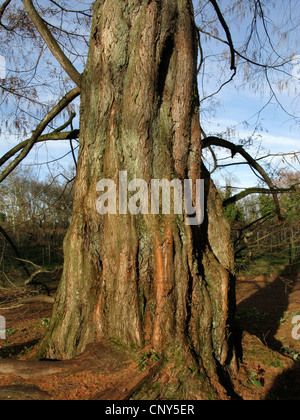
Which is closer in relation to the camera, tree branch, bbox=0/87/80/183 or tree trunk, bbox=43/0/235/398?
tree trunk, bbox=43/0/235/398

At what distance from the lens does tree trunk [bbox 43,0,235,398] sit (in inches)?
103

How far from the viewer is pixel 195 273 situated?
2709mm

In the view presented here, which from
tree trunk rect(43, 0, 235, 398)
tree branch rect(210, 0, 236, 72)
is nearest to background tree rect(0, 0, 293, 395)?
tree trunk rect(43, 0, 235, 398)

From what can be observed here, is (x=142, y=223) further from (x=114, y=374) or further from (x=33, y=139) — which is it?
(x=33, y=139)

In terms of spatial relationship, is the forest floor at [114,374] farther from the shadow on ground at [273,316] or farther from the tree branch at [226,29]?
the tree branch at [226,29]

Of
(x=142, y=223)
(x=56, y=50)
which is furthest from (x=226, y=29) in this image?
(x=142, y=223)

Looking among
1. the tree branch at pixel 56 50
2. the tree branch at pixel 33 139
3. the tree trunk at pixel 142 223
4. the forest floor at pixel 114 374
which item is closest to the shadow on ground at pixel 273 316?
the forest floor at pixel 114 374

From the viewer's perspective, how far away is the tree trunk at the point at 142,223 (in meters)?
2.60

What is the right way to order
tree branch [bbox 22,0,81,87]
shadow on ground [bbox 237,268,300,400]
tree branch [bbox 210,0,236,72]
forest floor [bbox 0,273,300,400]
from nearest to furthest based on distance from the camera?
forest floor [bbox 0,273,300,400] → shadow on ground [bbox 237,268,300,400] → tree branch [bbox 22,0,81,87] → tree branch [bbox 210,0,236,72]

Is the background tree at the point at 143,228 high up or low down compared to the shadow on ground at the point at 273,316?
up

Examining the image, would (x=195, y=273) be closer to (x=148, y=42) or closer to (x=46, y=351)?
(x=46, y=351)

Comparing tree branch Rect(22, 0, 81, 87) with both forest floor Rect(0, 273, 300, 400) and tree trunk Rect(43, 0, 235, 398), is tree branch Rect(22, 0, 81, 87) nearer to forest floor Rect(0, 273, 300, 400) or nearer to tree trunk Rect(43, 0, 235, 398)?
tree trunk Rect(43, 0, 235, 398)

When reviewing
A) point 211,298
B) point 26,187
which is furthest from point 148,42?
point 26,187

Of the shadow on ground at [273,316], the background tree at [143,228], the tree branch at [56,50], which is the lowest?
the shadow on ground at [273,316]
